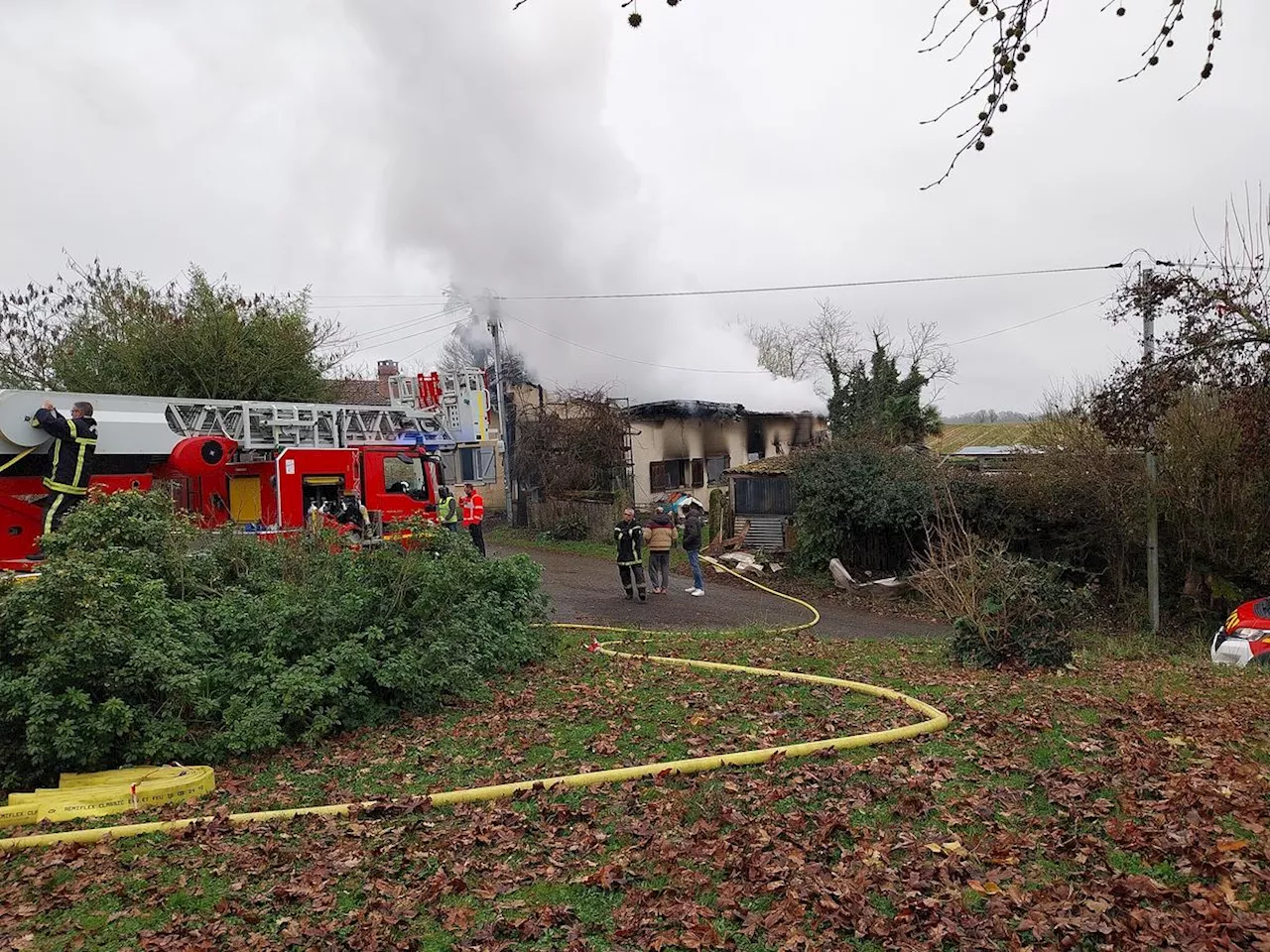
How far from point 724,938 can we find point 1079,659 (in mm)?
7290

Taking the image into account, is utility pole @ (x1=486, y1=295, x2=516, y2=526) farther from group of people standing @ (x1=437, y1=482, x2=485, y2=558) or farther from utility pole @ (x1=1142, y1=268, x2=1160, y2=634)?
utility pole @ (x1=1142, y1=268, x2=1160, y2=634)

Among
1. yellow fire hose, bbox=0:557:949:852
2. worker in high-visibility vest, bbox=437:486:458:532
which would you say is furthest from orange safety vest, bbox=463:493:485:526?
yellow fire hose, bbox=0:557:949:852

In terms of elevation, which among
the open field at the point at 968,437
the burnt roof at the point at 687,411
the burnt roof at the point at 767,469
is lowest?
the burnt roof at the point at 767,469

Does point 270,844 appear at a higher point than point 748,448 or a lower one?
lower

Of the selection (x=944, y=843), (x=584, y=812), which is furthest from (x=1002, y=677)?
(x=584, y=812)

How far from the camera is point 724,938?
3.62 m

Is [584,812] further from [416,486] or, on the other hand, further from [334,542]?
[416,486]

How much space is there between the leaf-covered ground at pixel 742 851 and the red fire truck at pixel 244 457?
5.25 m

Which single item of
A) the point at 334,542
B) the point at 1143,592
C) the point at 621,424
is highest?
the point at 621,424

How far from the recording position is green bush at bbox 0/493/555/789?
6121 mm

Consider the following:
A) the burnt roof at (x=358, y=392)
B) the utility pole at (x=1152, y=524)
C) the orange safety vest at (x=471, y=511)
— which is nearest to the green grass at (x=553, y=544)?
the burnt roof at (x=358, y=392)

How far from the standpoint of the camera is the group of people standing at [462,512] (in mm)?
13664

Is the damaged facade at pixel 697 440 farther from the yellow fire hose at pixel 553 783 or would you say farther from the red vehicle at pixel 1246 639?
the yellow fire hose at pixel 553 783

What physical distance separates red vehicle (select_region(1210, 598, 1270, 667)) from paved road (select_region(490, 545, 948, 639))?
4.08 metres
